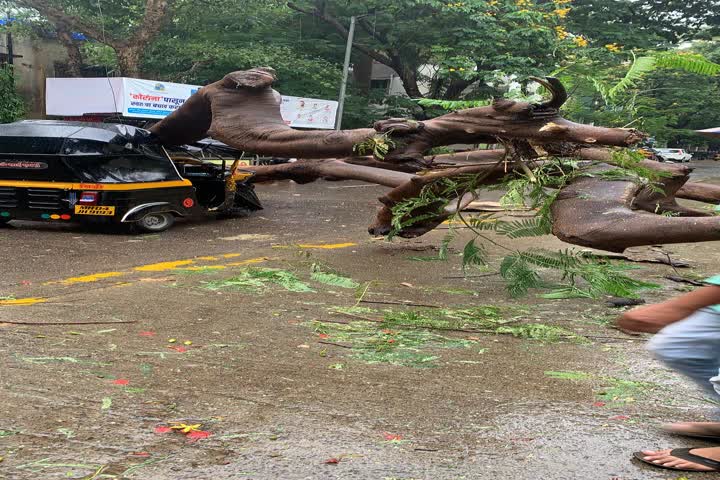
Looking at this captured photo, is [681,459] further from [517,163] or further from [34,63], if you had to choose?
[34,63]

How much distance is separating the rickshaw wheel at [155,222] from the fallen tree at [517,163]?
2575mm

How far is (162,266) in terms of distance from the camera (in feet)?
28.6

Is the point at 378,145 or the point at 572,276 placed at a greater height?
the point at 378,145

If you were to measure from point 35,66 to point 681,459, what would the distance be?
94.0 feet

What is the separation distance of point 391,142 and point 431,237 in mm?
4997

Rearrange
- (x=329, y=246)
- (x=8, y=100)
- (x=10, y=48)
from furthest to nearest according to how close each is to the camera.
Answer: (x=10, y=48)
(x=8, y=100)
(x=329, y=246)

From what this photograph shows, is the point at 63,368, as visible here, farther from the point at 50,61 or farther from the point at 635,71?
the point at 50,61

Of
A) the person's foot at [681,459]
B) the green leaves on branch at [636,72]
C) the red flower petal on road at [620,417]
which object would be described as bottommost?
the red flower petal on road at [620,417]

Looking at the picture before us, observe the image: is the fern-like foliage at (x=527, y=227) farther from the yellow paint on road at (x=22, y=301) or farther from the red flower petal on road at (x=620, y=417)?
the yellow paint on road at (x=22, y=301)

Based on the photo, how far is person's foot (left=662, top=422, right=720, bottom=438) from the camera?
357 centimetres

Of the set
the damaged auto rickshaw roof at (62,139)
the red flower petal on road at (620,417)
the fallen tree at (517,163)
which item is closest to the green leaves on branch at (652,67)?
the fallen tree at (517,163)

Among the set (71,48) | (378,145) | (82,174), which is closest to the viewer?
(378,145)

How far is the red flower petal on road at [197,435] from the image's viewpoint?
11.7 feet

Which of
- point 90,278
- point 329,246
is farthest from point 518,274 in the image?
point 90,278
